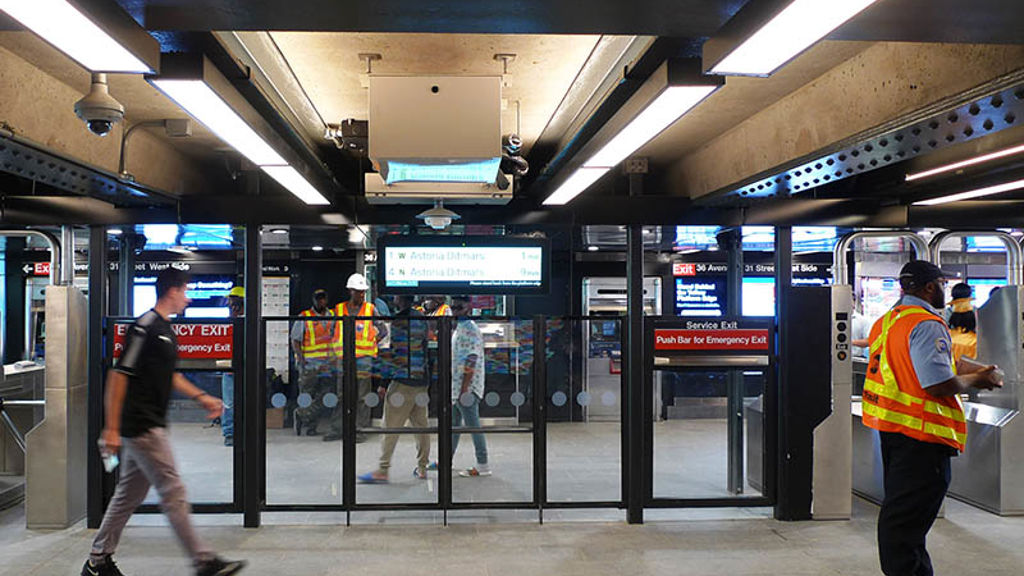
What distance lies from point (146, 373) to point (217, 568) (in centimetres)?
111

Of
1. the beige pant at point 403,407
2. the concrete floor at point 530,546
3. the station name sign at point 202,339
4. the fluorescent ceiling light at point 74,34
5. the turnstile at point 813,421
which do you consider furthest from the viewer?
the beige pant at point 403,407

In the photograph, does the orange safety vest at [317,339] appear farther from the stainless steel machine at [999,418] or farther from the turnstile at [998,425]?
the turnstile at [998,425]

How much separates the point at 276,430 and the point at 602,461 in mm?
2883

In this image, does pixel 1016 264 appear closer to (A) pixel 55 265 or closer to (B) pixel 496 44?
(B) pixel 496 44

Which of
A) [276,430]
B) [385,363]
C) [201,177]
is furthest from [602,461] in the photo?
[201,177]

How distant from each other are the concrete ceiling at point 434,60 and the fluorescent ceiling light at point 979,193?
3.04 metres

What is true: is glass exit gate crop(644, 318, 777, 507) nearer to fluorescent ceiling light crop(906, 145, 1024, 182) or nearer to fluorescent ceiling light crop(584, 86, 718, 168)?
fluorescent ceiling light crop(906, 145, 1024, 182)

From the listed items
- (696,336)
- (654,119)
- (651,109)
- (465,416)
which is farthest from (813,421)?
(651,109)

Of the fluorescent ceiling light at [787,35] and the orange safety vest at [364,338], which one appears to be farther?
the orange safety vest at [364,338]

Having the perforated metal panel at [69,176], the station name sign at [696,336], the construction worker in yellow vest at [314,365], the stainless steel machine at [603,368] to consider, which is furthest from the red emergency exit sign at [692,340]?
the perforated metal panel at [69,176]

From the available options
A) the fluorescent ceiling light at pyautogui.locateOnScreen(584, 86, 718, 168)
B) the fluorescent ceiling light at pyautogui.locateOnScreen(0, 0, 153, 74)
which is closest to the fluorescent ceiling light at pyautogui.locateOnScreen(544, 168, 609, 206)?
the fluorescent ceiling light at pyautogui.locateOnScreen(584, 86, 718, 168)

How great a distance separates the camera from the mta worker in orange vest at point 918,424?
3311 millimetres

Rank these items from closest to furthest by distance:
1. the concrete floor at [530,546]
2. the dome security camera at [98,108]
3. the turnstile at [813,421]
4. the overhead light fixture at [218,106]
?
the overhead light fixture at [218,106] < the dome security camera at [98,108] < the concrete floor at [530,546] < the turnstile at [813,421]

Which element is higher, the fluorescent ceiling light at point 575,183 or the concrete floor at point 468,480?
the fluorescent ceiling light at point 575,183
